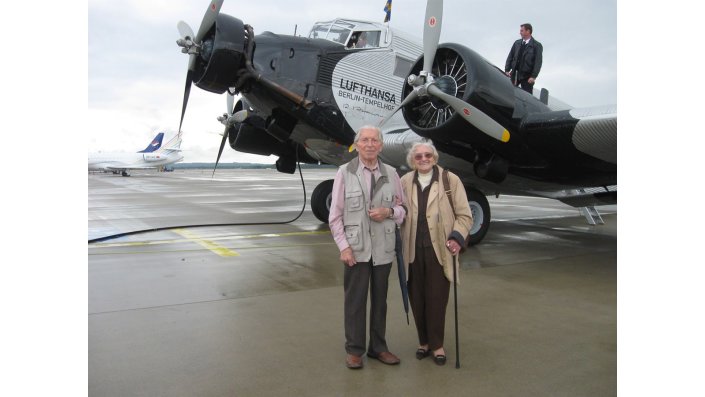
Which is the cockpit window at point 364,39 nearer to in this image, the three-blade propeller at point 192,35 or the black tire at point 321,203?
the three-blade propeller at point 192,35

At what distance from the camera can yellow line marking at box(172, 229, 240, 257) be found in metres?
7.80

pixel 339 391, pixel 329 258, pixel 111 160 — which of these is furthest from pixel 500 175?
pixel 111 160

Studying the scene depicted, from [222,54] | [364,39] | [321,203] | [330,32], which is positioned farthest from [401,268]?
[321,203]

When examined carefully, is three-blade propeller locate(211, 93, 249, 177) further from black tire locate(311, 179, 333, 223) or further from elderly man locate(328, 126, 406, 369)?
elderly man locate(328, 126, 406, 369)

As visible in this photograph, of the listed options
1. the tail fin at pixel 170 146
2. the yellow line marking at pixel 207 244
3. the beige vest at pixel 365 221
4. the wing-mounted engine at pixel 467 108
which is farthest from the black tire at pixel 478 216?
the tail fin at pixel 170 146

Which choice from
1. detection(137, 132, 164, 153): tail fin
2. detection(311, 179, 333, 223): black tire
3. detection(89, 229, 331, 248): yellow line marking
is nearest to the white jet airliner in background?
detection(137, 132, 164, 153): tail fin

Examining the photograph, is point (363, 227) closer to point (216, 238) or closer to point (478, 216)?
point (478, 216)

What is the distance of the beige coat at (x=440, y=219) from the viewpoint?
349 cm

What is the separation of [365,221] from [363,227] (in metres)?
0.05

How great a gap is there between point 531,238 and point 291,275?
5.79 metres

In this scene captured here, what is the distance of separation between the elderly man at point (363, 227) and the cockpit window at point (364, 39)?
270 inches

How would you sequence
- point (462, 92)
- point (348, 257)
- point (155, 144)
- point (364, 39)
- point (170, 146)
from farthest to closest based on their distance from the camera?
point (155, 144), point (170, 146), point (364, 39), point (462, 92), point (348, 257)

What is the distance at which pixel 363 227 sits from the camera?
11.1 feet

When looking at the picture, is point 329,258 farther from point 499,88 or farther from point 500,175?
point 499,88
